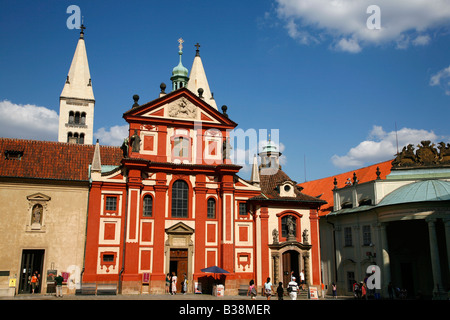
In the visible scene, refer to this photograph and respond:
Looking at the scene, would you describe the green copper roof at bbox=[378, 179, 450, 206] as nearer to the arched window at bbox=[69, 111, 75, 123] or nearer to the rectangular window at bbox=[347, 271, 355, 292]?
the rectangular window at bbox=[347, 271, 355, 292]

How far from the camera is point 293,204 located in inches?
1561

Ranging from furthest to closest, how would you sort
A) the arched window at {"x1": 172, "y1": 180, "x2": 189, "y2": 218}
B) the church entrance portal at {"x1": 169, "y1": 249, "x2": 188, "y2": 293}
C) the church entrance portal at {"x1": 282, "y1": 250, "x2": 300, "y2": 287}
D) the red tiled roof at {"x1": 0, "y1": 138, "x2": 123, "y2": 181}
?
1. the church entrance portal at {"x1": 282, "y1": 250, "x2": 300, "y2": 287}
2. the arched window at {"x1": 172, "y1": 180, "x2": 189, "y2": 218}
3. the church entrance portal at {"x1": 169, "y1": 249, "x2": 188, "y2": 293}
4. the red tiled roof at {"x1": 0, "y1": 138, "x2": 123, "y2": 181}

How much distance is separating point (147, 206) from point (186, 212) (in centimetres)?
327

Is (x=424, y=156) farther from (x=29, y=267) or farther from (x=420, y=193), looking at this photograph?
(x=29, y=267)

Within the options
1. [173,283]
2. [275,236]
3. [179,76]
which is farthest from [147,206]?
[179,76]

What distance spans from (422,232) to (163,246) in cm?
2300

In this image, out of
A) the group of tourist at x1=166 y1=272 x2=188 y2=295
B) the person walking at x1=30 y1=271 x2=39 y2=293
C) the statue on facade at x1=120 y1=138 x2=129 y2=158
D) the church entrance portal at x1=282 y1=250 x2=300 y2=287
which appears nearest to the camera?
the person walking at x1=30 y1=271 x2=39 y2=293

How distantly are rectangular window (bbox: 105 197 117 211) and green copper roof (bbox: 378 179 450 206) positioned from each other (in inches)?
876

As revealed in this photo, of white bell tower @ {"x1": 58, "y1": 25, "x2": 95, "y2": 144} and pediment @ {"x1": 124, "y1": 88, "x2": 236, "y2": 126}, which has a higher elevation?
white bell tower @ {"x1": 58, "y1": 25, "x2": 95, "y2": 144}

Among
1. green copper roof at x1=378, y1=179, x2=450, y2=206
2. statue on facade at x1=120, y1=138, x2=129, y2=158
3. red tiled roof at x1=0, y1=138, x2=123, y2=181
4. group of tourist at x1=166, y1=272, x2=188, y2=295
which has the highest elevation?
statue on facade at x1=120, y1=138, x2=129, y2=158

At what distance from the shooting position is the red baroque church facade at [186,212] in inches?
1355

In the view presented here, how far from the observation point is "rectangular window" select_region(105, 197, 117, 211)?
35156 millimetres

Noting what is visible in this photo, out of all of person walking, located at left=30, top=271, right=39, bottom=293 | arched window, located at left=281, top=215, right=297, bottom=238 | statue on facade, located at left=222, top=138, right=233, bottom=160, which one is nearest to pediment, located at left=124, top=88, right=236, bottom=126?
statue on facade, located at left=222, top=138, right=233, bottom=160
